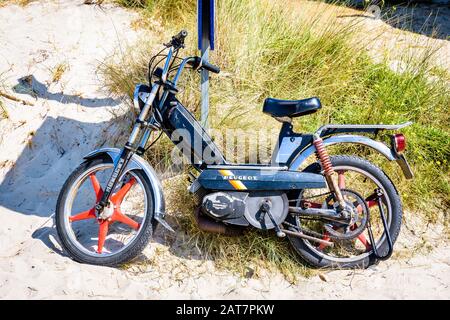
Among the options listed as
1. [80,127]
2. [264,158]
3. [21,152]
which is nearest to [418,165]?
[264,158]

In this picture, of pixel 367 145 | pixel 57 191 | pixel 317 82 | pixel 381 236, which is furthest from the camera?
pixel 317 82

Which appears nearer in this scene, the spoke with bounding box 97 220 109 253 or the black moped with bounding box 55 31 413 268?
the black moped with bounding box 55 31 413 268

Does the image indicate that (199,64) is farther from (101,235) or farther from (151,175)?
(101,235)

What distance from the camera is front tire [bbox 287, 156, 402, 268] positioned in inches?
145

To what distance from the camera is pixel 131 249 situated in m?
3.66

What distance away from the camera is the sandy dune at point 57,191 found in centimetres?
359

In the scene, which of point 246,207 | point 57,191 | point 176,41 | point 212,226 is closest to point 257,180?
point 246,207

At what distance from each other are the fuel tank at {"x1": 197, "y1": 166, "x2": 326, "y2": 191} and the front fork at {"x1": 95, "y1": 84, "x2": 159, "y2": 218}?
482 mm

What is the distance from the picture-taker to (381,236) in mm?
3797

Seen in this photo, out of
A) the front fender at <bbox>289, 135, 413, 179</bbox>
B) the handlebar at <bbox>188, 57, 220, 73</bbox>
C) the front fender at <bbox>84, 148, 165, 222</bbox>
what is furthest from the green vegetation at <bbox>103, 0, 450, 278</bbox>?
the handlebar at <bbox>188, 57, 220, 73</bbox>

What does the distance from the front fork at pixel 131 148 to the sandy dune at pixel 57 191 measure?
0.52 meters

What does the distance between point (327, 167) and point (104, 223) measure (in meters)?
1.62

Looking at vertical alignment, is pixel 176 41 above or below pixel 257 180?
above

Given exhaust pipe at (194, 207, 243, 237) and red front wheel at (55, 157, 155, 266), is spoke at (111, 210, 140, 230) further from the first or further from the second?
exhaust pipe at (194, 207, 243, 237)
